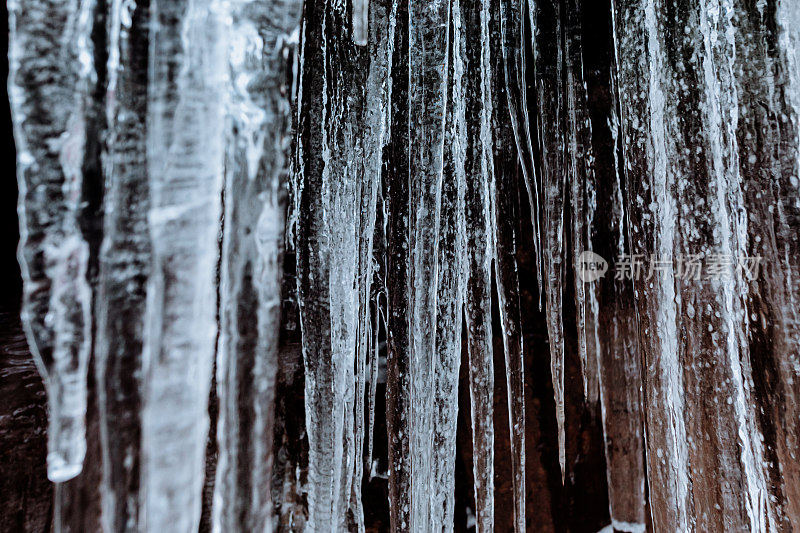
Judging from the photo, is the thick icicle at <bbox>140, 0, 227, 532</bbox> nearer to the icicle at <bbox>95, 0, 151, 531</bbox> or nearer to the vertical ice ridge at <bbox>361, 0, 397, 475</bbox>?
the icicle at <bbox>95, 0, 151, 531</bbox>

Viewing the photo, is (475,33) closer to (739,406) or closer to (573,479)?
(739,406)

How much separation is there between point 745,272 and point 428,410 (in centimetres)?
71

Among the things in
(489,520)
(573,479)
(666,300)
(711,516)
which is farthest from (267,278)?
(573,479)

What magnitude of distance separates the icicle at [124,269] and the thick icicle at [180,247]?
1 centimetres

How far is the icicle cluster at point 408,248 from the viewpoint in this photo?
0.59 metres

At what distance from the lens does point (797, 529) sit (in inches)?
31.6

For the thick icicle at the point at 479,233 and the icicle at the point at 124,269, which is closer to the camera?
the icicle at the point at 124,269

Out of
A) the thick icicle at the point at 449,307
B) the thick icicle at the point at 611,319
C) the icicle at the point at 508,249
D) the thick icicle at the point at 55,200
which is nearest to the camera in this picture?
the thick icicle at the point at 55,200

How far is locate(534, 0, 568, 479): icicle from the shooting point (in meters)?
1.06

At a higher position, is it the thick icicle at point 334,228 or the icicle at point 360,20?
the icicle at point 360,20

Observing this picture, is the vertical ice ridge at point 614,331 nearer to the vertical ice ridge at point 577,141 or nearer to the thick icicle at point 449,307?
the vertical ice ridge at point 577,141

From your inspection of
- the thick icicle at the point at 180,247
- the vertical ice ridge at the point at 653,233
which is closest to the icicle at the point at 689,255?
the vertical ice ridge at the point at 653,233

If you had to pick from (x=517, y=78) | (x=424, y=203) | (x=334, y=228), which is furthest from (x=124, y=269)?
(x=517, y=78)

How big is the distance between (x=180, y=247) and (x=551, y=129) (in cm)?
90
